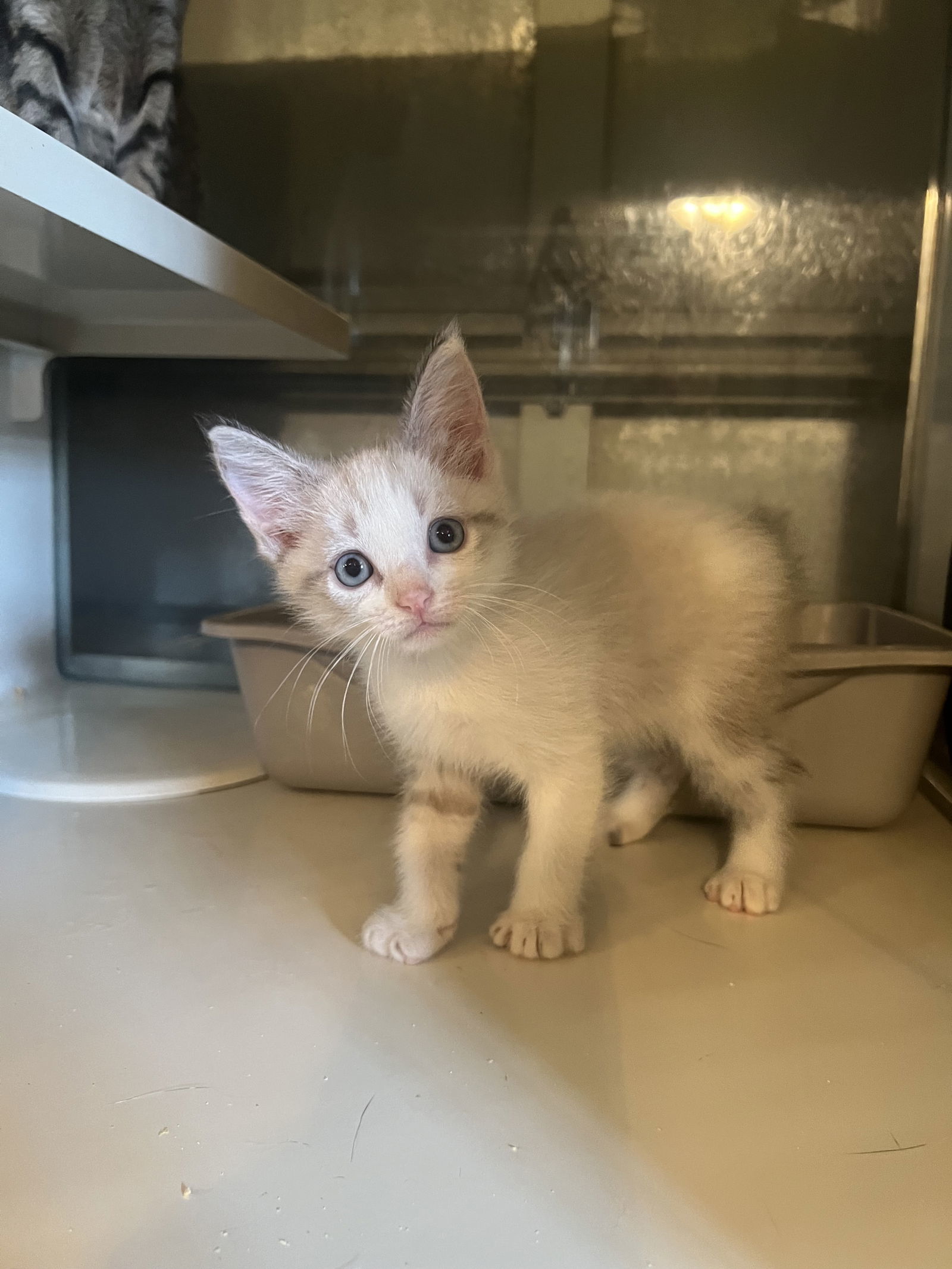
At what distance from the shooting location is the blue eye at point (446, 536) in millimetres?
769

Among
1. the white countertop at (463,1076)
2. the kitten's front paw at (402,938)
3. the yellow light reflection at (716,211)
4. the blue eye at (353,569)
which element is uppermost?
the yellow light reflection at (716,211)

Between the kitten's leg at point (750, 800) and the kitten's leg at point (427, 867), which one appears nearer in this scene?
the kitten's leg at point (427, 867)

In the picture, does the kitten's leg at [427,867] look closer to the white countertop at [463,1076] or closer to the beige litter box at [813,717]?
the white countertop at [463,1076]

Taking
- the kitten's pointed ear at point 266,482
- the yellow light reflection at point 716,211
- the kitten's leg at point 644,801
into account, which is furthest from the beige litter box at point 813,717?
the yellow light reflection at point 716,211

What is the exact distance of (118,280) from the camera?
109cm

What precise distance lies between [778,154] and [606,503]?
2.76ft

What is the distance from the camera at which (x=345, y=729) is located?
1126 mm

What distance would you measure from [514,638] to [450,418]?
0.74ft

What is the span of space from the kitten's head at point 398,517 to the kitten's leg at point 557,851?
0.60ft

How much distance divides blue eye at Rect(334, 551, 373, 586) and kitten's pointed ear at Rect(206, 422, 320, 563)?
9cm

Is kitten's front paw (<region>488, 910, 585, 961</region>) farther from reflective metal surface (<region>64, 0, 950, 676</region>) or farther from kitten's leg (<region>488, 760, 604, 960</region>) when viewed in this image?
reflective metal surface (<region>64, 0, 950, 676</region>)

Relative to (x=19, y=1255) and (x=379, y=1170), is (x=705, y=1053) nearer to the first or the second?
(x=379, y=1170)

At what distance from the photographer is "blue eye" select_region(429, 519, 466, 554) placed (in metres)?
0.77

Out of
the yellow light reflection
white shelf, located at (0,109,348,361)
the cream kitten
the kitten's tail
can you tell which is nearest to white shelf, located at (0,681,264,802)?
the cream kitten
